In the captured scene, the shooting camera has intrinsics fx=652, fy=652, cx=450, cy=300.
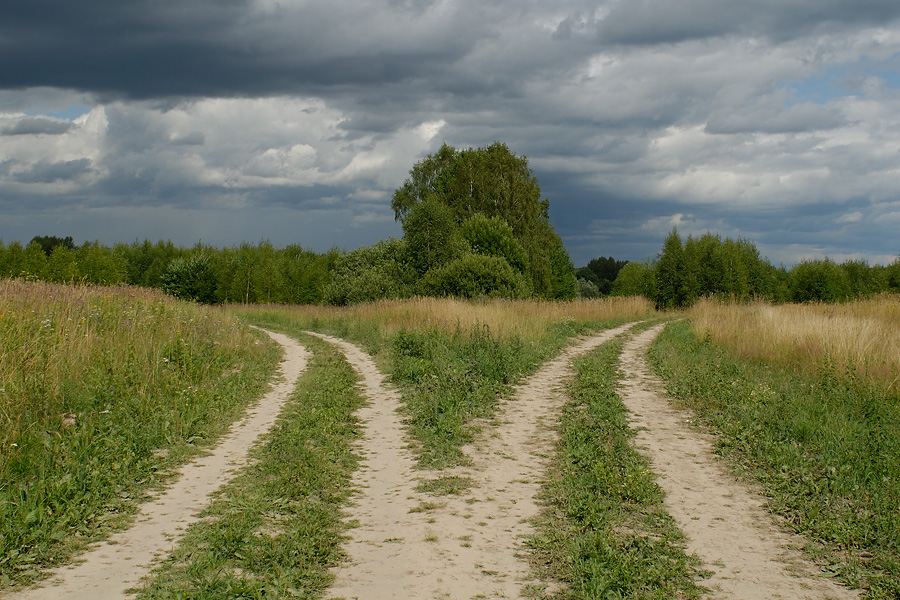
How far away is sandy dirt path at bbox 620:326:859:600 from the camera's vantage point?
4.27 meters

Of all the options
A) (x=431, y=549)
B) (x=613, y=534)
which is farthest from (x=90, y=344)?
(x=613, y=534)

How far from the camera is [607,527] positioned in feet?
16.8

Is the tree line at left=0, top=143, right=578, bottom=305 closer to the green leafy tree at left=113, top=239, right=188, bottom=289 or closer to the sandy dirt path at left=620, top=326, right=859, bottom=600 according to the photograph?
the green leafy tree at left=113, top=239, right=188, bottom=289

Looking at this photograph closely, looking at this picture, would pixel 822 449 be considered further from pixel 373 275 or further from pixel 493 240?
pixel 373 275

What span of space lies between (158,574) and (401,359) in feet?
32.3

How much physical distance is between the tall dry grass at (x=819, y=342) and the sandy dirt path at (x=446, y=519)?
537 cm

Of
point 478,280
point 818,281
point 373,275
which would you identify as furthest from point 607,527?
point 818,281

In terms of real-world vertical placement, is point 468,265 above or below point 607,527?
above

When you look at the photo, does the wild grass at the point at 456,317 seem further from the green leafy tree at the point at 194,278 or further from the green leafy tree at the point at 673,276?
the green leafy tree at the point at 194,278

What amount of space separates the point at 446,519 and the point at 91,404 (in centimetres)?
537

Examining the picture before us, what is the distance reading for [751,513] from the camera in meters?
5.64

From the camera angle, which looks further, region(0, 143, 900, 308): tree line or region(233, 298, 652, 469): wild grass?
region(0, 143, 900, 308): tree line

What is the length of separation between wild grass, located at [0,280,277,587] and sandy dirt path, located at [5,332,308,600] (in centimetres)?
21

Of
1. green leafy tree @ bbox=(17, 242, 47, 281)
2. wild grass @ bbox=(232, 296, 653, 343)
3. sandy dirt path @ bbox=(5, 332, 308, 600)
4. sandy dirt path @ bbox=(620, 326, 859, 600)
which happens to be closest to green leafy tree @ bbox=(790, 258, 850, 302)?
wild grass @ bbox=(232, 296, 653, 343)
